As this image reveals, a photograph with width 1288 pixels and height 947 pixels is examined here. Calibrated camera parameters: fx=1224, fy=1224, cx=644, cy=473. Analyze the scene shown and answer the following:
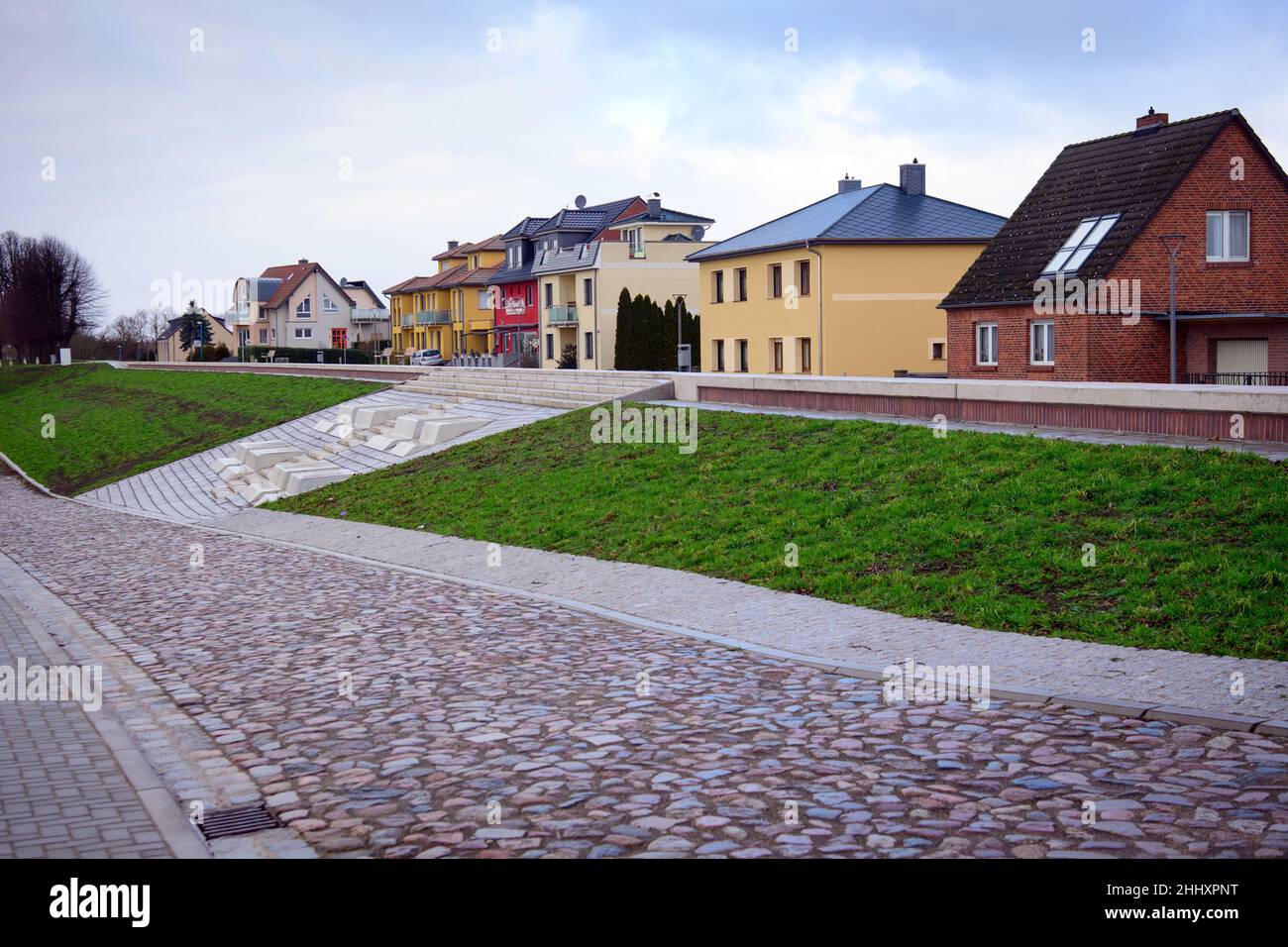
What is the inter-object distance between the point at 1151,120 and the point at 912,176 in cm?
1426

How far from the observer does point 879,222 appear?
46188mm

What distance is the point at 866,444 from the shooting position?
1791 centimetres

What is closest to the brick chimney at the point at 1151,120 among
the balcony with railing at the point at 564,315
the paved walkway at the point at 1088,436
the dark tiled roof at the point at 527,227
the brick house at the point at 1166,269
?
the brick house at the point at 1166,269

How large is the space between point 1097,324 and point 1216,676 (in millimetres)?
26520

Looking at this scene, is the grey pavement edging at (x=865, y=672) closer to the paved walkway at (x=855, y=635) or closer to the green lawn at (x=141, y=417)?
the paved walkway at (x=855, y=635)

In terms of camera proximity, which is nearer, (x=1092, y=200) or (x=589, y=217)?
(x=1092, y=200)

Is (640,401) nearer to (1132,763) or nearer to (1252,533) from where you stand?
(1252,533)

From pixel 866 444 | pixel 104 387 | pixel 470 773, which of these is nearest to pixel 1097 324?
pixel 866 444

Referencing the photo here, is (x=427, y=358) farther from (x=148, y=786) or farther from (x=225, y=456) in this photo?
(x=148, y=786)

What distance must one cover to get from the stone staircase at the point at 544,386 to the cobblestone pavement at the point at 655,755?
17.7 meters

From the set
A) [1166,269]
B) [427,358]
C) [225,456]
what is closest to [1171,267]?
[1166,269]

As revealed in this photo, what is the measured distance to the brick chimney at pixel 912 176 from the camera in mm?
48688

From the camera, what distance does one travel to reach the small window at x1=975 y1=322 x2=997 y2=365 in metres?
36.7
